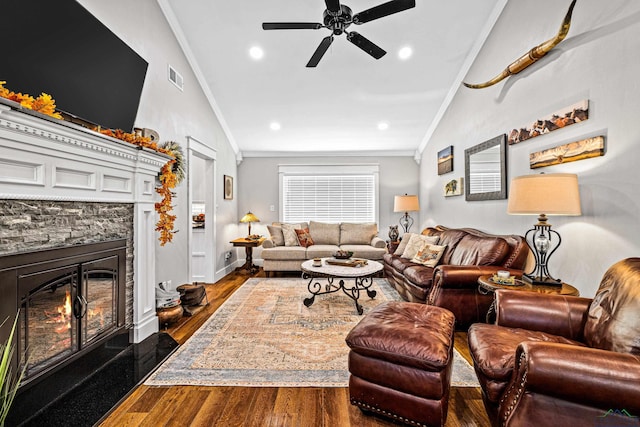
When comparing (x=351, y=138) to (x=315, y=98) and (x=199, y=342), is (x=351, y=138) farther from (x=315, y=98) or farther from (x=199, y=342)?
(x=199, y=342)

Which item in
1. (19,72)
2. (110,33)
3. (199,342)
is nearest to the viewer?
(19,72)

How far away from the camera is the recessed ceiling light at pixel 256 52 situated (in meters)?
3.88

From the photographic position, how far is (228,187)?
5742 mm

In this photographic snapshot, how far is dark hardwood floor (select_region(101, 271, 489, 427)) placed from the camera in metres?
1.73

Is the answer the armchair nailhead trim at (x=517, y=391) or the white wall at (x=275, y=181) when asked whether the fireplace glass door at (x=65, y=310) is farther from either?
the white wall at (x=275, y=181)

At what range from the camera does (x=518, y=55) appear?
3.18 m

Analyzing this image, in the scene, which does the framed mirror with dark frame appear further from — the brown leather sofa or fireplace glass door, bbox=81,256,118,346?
fireplace glass door, bbox=81,256,118,346

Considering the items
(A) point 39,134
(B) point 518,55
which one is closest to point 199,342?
(A) point 39,134

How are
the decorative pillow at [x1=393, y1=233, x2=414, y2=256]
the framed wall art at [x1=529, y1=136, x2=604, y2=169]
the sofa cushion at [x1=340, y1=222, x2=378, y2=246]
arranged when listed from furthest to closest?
1. the sofa cushion at [x1=340, y1=222, x2=378, y2=246]
2. the decorative pillow at [x1=393, y1=233, x2=414, y2=256]
3. the framed wall art at [x1=529, y1=136, x2=604, y2=169]

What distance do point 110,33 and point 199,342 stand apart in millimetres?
2656

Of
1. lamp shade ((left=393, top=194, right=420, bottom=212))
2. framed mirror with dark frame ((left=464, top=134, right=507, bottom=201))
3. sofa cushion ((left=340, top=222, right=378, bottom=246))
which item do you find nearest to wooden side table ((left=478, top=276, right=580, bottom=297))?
framed mirror with dark frame ((left=464, top=134, right=507, bottom=201))

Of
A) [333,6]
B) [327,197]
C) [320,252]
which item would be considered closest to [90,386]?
[333,6]

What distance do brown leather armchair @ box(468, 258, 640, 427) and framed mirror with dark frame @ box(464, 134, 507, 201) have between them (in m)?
1.88

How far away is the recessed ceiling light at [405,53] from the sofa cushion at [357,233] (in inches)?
123
